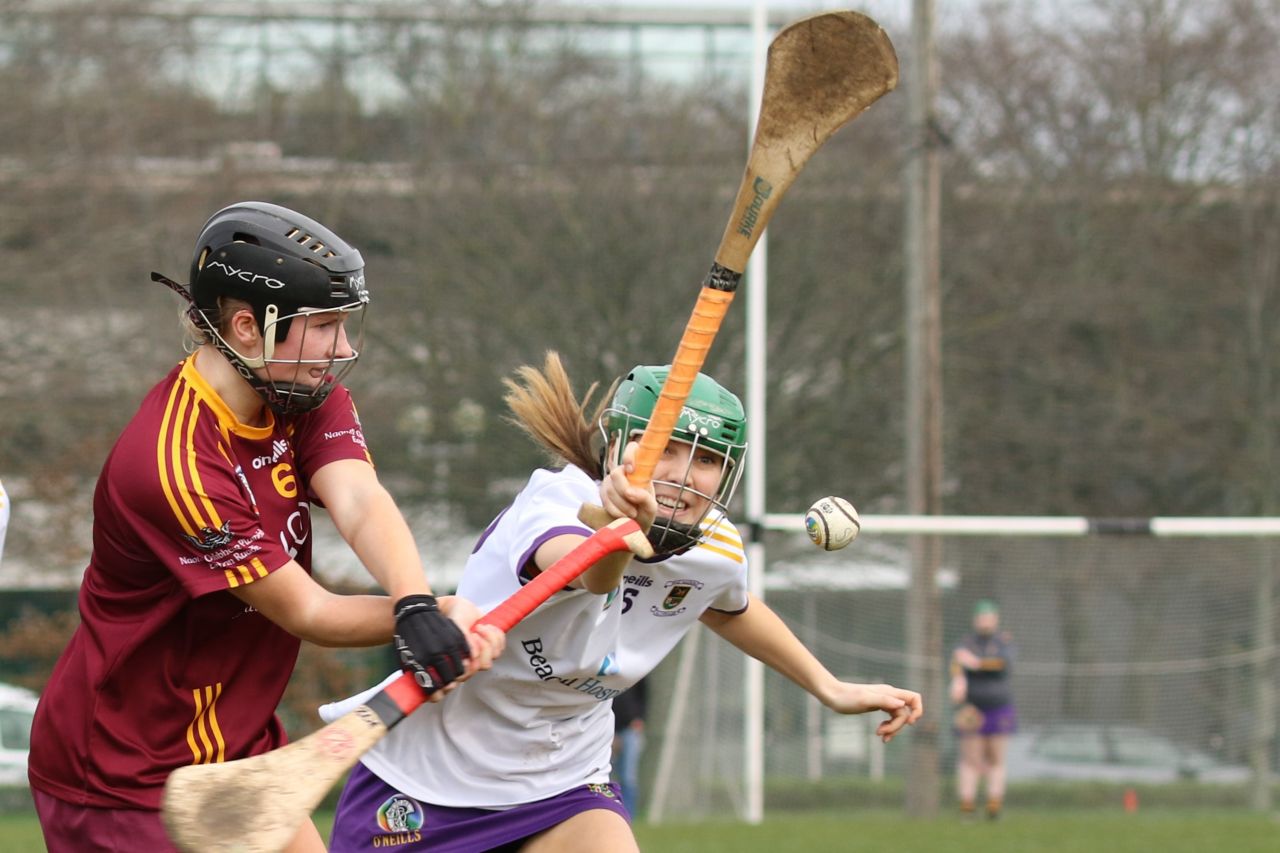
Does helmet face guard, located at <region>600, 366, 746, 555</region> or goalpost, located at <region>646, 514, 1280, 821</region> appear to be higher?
helmet face guard, located at <region>600, 366, 746, 555</region>

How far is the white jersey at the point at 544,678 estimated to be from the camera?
365 centimetres

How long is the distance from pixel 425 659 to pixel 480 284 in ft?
45.9

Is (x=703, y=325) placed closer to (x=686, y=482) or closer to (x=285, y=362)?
(x=686, y=482)

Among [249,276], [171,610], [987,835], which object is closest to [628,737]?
[987,835]

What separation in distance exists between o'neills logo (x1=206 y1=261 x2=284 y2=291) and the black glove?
0.67m

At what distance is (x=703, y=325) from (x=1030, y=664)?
12093mm

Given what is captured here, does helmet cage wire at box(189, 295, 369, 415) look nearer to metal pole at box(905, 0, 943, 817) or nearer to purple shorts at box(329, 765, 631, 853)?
purple shorts at box(329, 765, 631, 853)

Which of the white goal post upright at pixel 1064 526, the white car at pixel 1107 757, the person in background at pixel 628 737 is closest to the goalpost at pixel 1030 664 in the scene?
the white car at pixel 1107 757

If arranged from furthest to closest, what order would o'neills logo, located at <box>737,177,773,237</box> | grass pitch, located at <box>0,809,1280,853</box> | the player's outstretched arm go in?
grass pitch, located at <box>0,809,1280,853</box>, the player's outstretched arm, o'neills logo, located at <box>737,177,773,237</box>

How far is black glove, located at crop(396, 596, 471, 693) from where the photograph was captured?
3004mm

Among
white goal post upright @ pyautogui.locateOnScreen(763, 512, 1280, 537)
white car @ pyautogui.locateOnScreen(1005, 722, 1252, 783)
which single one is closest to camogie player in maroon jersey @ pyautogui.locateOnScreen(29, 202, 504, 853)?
white goal post upright @ pyautogui.locateOnScreen(763, 512, 1280, 537)

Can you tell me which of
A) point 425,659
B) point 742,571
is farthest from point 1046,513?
point 425,659

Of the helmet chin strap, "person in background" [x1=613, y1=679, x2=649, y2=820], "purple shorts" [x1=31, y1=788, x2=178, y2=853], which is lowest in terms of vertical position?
"person in background" [x1=613, y1=679, x2=649, y2=820]

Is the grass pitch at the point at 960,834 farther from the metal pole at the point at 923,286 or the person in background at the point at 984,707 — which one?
the metal pole at the point at 923,286
